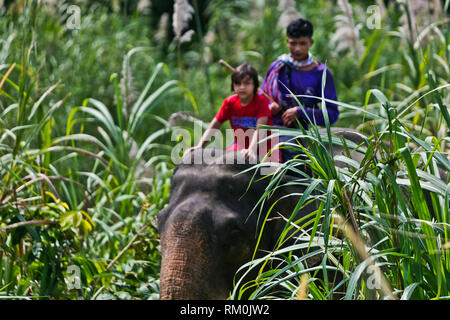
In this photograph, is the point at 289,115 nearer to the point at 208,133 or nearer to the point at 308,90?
the point at 308,90

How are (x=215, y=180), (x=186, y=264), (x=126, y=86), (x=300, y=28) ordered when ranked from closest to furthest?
(x=186, y=264), (x=215, y=180), (x=300, y=28), (x=126, y=86)

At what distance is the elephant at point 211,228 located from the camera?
3.42m

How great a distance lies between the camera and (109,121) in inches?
204

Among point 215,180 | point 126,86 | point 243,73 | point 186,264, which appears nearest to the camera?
point 186,264

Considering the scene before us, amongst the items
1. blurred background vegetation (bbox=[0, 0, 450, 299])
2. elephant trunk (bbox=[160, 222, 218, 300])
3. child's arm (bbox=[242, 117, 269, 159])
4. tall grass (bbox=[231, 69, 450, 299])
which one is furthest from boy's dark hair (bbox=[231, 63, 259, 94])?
tall grass (bbox=[231, 69, 450, 299])

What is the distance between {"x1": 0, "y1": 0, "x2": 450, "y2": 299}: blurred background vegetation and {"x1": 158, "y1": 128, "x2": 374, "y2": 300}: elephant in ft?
1.72

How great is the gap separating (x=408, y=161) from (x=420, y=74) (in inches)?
132

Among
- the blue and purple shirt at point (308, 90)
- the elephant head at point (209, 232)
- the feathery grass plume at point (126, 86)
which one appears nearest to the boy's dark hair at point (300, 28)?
the blue and purple shirt at point (308, 90)

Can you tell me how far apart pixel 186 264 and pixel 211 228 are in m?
0.21

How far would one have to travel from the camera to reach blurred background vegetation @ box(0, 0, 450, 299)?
3.86 m

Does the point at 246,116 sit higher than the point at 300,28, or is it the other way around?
the point at 300,28

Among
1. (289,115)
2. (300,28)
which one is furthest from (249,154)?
(300,28)
